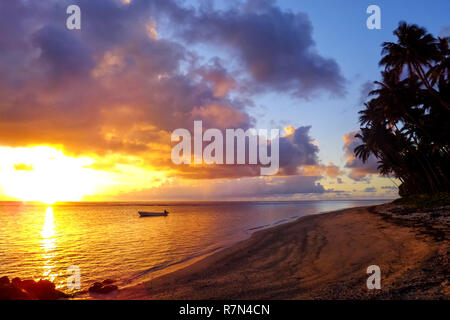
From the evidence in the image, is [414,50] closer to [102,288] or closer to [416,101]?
[416,101]

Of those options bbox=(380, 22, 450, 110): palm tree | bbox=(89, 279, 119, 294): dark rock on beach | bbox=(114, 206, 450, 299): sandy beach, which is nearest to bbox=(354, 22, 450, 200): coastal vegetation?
bbox=(380, 22, 450, 110): palm tree

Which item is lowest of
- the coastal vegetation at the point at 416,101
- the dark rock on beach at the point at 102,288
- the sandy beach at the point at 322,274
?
the dark rock on beach at the point at 102,288

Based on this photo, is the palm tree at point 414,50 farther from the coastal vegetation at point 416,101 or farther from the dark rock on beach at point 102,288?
the dark rock on beach at point 102,288

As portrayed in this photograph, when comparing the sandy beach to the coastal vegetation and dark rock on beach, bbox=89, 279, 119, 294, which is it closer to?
dark rock on beach, bbox=89, 279, 119, 294

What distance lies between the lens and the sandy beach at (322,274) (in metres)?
6.60

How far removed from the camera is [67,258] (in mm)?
16797

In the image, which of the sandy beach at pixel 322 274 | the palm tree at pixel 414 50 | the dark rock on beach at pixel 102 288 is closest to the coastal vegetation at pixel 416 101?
the palm tree at pixel 414 50

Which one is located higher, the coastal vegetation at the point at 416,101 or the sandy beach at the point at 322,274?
the coastal vegetation at the point at 416,101

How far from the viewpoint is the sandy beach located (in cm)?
660

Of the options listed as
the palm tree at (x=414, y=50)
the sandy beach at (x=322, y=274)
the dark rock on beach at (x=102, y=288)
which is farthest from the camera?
A: the palm tree at (x=414, y=50)

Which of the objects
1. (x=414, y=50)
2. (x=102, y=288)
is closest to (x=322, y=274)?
(x=102, y=288)

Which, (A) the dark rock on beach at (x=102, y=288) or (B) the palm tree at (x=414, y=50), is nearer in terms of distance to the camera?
(A) the dark rock on beach at (x=102, y=288)

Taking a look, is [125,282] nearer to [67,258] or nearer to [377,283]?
[67,258]
